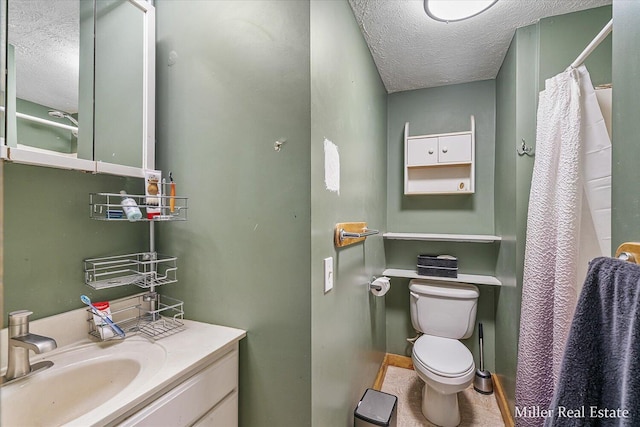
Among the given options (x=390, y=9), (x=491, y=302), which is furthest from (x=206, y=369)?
(x=491, y=302)

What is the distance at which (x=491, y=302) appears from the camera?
7.23ft

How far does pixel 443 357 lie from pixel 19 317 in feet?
6.36

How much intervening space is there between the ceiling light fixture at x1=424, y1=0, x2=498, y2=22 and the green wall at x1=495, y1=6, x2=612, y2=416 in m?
0.38

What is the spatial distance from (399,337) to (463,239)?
94 cm

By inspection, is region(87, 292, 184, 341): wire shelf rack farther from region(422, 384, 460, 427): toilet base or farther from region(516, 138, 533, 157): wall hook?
region(516, 138, 533, 157): wall hook

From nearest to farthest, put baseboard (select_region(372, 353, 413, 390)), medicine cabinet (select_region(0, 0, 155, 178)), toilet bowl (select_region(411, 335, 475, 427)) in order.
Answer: medicine cabinet (select_region(0, 0, 155, 178)) < toilet bowl (select_region(411, 335, 475, 427)) < baseboard (select_region(372, 353, 413, 390))

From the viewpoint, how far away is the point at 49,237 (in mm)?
1024

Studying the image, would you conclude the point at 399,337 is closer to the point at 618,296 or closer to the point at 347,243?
the point at 347,243

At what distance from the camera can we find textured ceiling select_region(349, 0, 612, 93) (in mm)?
1493

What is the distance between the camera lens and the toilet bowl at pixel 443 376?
5.36 feet

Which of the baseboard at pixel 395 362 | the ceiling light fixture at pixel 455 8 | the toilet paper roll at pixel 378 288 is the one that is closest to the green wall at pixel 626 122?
the ceiling light fixture at pixel 455 8

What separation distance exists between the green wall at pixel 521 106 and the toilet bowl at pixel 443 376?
30 centimetres

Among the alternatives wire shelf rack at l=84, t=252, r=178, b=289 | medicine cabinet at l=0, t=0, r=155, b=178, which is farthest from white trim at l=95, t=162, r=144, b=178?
wire shelf rack at l=84, t=252, r=178, b=289

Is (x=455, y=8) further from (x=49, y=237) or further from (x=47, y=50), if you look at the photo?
(x=49, y=237)
